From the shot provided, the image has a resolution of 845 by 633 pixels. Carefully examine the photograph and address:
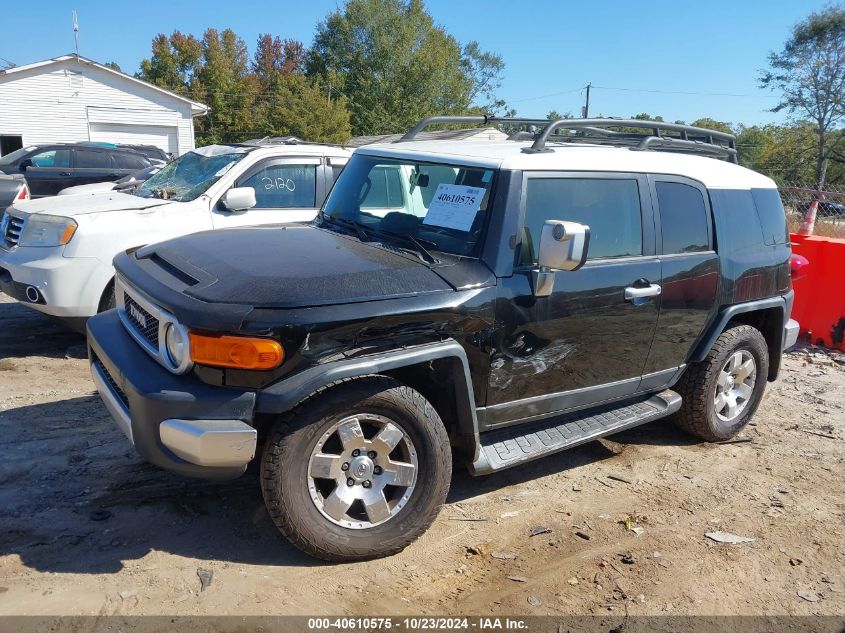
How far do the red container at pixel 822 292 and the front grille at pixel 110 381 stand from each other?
665cm

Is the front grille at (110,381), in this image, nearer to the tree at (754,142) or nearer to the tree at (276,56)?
the tree at (754,142)

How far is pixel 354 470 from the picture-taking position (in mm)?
3164

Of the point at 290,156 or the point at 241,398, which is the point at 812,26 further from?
the point at 241,398

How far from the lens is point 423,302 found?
3188 millimetres

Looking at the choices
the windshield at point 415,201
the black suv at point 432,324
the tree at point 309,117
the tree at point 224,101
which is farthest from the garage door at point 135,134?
the black suv at point 432,324

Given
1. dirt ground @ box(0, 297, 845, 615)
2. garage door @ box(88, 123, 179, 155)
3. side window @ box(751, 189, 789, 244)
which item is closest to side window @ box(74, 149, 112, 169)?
dirt ground @ box(0, 297, 845, 615)

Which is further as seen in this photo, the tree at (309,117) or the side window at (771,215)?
the tree at (309,117)

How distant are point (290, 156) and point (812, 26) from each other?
116 feet

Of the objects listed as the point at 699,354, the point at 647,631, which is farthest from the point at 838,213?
the point at 647,631

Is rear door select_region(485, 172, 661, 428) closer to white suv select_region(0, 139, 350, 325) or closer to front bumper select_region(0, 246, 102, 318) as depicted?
white suv select_region(0, 139, 350, 325)

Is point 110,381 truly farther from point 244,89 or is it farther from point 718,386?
point 244,89

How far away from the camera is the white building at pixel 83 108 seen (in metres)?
26.5

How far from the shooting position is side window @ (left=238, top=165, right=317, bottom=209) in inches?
261

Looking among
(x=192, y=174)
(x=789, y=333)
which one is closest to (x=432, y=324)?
(x=789, y=333)
